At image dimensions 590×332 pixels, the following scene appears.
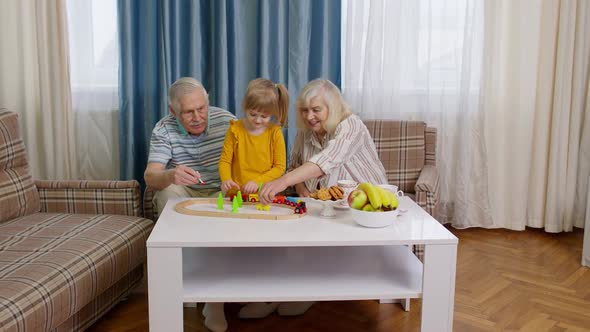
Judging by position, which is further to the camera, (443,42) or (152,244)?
(443,42)

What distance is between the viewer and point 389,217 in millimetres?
1795

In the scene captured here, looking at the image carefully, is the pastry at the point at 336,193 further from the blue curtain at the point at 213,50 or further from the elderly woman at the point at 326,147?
the blue curtain at the point at 213,50

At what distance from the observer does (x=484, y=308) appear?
232 cm

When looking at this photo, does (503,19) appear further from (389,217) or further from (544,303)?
(389,217)

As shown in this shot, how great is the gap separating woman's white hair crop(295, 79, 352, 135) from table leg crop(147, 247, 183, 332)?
2.95 ft

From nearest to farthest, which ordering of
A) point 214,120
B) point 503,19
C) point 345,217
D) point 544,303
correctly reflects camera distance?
point 345,217 < point 544,303 < point 214,120 < point 503,19

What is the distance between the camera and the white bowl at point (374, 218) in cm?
177

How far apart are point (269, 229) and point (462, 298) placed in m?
1.06

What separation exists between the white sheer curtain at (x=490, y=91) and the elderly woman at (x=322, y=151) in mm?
909

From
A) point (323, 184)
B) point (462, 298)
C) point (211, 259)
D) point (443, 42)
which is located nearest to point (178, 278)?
point (211, 259)

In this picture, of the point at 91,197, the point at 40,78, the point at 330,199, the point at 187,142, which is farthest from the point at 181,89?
the point at 40,78

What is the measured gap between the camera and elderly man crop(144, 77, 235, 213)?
7.87ft

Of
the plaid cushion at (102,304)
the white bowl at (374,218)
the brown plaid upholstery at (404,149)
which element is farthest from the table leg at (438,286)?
the plaid cushion at (102,304)

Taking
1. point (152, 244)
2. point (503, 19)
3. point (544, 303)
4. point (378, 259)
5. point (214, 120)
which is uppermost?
point (503, 19)
